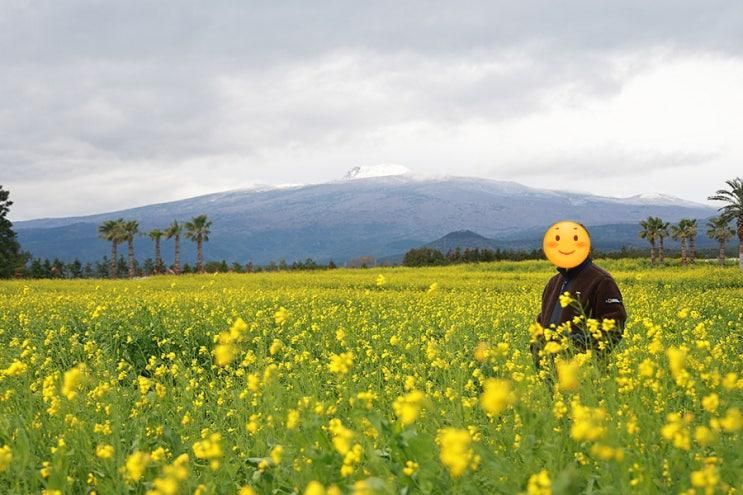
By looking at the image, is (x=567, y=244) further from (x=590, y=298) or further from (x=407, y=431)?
(x=407, y=431)

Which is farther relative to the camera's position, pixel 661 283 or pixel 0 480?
pixel 661 283

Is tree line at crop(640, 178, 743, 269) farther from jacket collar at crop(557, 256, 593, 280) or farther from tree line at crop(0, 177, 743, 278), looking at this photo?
jacket collar at crop(557, 256, 593, 280)

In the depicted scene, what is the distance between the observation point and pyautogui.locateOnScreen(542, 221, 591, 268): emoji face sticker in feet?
17.5

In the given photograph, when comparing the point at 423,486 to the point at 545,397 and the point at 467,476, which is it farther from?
the point at 545,397

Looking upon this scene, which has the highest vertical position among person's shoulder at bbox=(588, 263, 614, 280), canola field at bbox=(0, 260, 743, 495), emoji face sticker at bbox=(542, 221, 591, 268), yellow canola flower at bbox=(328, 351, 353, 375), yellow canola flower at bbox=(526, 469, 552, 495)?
emoji face sticker at bbox=(542, 221, 591, 268)

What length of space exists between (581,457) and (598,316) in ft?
7.61

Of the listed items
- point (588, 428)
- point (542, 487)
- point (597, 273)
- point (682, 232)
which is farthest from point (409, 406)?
point (682, 232)

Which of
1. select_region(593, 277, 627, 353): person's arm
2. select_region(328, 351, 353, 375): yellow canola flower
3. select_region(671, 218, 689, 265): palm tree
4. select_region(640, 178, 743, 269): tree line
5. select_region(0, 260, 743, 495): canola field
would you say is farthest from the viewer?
select_region(671, 218, 689, 265): palm tree

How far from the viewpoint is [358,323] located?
11.0 metres

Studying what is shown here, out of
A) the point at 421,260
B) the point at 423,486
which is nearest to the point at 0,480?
the point at 423,486

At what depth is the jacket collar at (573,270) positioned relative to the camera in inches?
216

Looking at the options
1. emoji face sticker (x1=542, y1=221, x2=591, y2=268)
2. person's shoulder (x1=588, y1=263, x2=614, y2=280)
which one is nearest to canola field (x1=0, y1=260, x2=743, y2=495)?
person's shoulder (x1=588, y1=263, x2=614, y2=280)

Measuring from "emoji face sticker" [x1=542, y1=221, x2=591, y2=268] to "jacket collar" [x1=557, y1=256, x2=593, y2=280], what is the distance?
0.31ft

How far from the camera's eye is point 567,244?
211 inches
